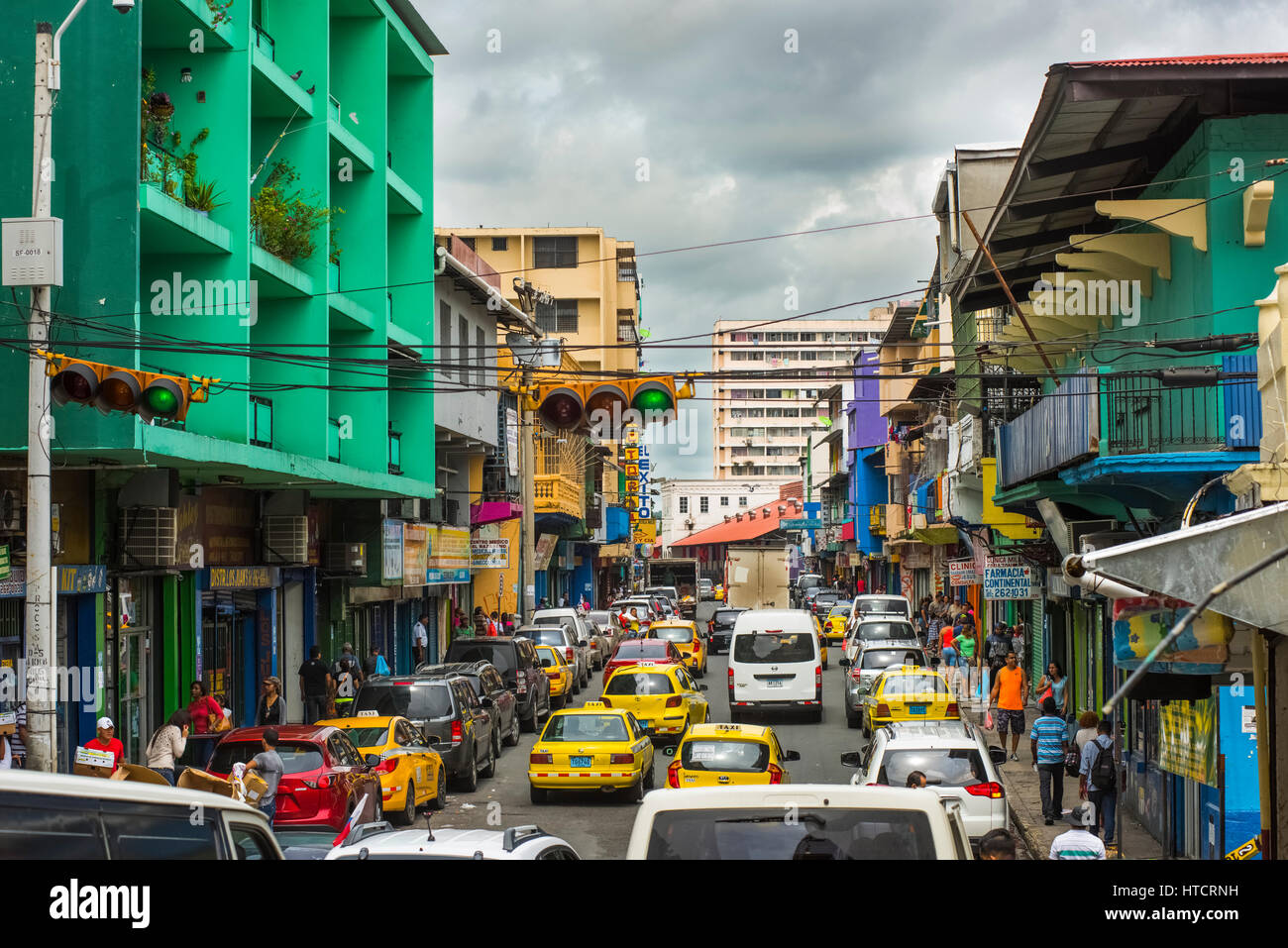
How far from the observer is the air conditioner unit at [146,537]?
21219mm

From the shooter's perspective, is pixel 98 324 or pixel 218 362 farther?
pixel 218 362

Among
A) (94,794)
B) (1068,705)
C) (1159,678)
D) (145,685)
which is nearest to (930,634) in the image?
(1068,705)

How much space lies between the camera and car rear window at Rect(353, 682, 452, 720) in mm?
21578

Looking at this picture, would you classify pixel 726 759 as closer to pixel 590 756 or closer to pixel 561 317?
pixel 590 756

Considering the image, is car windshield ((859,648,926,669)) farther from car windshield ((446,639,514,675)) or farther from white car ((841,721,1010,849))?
white car ((841,721,1010,849))

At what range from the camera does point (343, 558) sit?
31.7 metres

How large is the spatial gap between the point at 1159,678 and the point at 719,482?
152355mm

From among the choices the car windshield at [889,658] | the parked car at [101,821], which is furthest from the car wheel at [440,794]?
the parked car at [101,821]

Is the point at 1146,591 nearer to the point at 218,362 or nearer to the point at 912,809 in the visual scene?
the point at 912,809

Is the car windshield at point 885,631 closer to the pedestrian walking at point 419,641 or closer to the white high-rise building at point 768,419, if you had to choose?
the pedestrian walking at point 419,641

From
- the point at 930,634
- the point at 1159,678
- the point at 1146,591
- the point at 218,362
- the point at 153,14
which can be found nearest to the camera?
the point at 1146,591

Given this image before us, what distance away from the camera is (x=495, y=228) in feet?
281

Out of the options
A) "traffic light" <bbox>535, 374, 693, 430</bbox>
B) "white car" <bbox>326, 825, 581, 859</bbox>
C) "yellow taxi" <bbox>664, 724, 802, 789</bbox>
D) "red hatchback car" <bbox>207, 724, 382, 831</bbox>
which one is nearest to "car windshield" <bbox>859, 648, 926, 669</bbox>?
"yellow taxi" <bbox>664, 724, 802, 789</bbox>

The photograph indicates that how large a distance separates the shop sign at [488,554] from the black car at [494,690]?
44.3 feet
